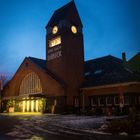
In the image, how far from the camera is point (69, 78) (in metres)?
38.8

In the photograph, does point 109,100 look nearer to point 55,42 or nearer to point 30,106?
point 55,42

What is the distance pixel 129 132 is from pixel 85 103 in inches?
945

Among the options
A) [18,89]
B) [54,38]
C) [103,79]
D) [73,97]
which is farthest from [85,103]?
[18,89]

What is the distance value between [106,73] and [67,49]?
7.20 metres

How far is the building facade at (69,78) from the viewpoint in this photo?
34228 millimetres

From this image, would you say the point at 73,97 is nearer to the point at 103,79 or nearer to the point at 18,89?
the point at 103,79

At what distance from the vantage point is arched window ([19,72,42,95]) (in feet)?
140

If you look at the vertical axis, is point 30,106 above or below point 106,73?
below

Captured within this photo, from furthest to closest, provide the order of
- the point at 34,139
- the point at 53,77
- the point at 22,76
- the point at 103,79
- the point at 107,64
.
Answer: the point at 22,76 < the point at 107,64 < the point at 53,77 < the point at 103,79 < the point at 34,139

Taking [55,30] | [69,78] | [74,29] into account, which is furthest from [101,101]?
[55,30]

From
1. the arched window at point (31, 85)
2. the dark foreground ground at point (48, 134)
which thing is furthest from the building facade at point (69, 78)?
the dark foreground ground at point (48, 134)

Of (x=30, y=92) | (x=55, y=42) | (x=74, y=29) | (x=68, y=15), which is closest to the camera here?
(x=68, y=15)

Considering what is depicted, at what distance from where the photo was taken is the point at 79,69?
4081cm

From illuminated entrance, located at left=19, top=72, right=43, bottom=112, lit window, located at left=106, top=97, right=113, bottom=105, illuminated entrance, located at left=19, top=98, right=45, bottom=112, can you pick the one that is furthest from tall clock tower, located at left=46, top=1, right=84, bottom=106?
lit window, located at left=106, top=97, right=113, bottom=105
